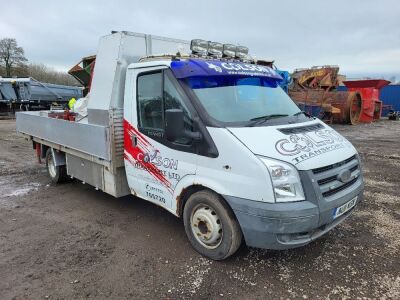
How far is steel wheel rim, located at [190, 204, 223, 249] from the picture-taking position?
3.54 meters

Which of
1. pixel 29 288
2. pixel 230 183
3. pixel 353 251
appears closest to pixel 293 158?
pixel 230 183

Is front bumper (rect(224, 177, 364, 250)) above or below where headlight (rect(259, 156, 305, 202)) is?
below

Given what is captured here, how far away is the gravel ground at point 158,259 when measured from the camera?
3217mm

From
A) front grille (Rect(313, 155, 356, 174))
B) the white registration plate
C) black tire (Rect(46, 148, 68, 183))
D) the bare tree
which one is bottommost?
black tire (Rect(46, 148, 68, 183))

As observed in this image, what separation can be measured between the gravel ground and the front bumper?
470 mm

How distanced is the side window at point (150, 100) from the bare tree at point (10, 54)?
4724cm

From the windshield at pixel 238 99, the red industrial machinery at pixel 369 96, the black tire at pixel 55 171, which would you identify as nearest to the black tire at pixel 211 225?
the windshield at pixel 238 99

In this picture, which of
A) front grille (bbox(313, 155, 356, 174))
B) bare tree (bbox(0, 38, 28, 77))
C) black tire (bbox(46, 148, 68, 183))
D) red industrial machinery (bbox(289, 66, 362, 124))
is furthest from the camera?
bare tree (bbox(0, 38, 28, 77))

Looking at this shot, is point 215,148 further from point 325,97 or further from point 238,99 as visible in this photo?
point 325,97

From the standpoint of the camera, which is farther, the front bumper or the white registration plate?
the white registration plate

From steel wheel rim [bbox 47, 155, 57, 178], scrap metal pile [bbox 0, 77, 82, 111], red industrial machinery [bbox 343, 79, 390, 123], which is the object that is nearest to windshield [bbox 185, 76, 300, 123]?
steel wheel rim [bbox 47, 155, 57, 178]

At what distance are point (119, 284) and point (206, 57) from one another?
9.32 ft

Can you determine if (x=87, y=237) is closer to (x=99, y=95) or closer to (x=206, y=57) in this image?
(x=99, y=95)

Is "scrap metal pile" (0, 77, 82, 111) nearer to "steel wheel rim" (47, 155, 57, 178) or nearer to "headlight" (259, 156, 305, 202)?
"steel wheel rim" (47, 155, 57, 178)
